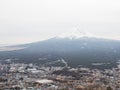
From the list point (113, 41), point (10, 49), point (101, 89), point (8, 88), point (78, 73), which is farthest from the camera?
point (113, 41)

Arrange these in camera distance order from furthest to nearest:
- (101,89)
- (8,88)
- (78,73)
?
(78,73), (8,88), (101,89)

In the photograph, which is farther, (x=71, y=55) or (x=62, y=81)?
(x=71, y=55)

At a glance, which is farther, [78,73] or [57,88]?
[78,73]

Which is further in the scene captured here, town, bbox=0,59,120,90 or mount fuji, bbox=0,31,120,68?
mount fuji, bbox=0,31,120,68

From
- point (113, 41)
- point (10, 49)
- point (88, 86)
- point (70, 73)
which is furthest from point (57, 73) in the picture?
point (113, 41)

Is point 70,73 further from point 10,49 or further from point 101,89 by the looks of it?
point 10,49

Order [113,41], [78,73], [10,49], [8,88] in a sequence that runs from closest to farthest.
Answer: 1. [8,88]
2. [78,73]
3. [10,49]
4. [113,41]

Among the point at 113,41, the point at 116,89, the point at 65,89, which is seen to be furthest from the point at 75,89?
the point at 113,41

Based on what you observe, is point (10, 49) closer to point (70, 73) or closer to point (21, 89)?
point (70, 73)

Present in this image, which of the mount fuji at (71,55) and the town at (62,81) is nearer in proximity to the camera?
the town at (62,81)
